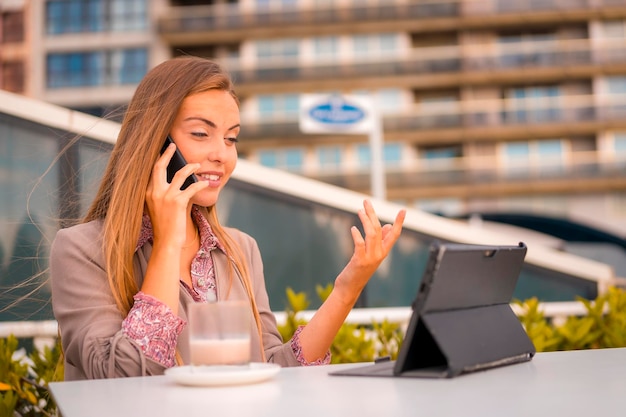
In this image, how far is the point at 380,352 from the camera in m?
3.37

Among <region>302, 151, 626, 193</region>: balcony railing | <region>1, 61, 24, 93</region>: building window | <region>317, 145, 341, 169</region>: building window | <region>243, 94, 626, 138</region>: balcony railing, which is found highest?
<region>1, 61, 24, 93</region>: building window

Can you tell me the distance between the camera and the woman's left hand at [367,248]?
2.00m

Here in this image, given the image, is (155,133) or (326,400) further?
(155,133)

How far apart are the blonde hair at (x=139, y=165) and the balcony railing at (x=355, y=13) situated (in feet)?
114

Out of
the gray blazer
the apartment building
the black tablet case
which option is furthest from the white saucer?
the apartment building

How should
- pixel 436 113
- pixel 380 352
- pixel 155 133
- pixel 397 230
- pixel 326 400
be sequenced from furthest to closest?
pixel 436 113, pixel 380 352, pixel 155 133, pixel 397 230, pixel 326 400

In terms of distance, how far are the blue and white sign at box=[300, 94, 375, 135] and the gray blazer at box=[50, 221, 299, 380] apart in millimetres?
5797

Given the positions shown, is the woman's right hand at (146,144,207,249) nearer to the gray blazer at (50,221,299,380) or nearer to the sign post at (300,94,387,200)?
the gray blazer at (50,221,299,380)

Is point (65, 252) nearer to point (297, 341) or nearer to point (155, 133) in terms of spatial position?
point (155, 133)

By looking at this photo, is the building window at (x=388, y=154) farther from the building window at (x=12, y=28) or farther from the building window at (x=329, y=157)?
the building window at (x=12, y=28)

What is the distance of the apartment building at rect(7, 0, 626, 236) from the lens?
35.8 meters

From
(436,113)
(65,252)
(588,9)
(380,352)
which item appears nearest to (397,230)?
(65,252)

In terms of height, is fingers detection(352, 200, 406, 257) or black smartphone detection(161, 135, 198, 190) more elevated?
black smartphone detection(161, 135, 198, 190)

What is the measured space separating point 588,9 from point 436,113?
7.74 metres
